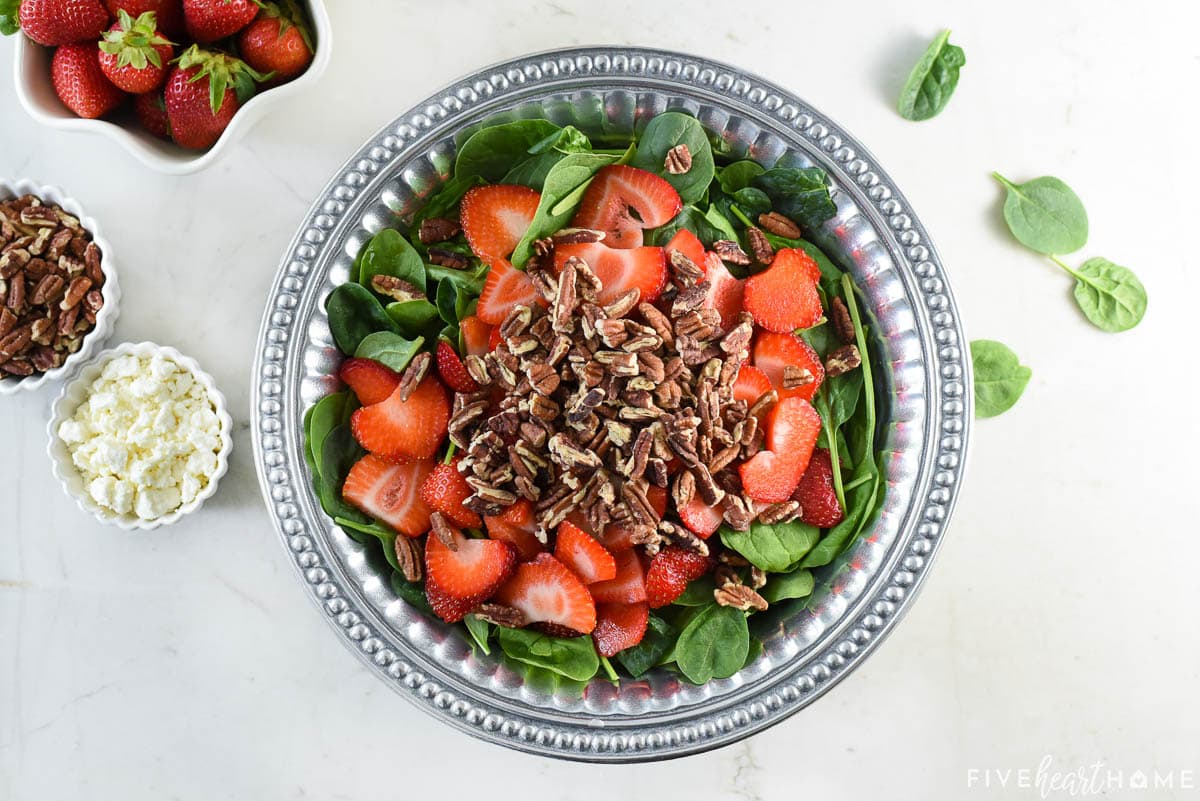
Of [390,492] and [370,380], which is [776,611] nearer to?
[390,492]

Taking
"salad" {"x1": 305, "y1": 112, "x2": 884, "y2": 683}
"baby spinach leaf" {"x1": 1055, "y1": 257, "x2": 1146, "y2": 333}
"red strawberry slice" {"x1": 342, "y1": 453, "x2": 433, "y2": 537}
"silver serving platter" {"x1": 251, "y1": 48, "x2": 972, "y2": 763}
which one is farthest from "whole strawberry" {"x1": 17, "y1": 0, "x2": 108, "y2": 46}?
"baby spinach leaf" {"x1": 1055, "y1": 257, "x2": 1146, "y2": 333}

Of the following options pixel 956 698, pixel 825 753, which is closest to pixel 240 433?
pixel 825 753

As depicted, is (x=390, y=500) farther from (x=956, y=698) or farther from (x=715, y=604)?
(x=956, y=698)

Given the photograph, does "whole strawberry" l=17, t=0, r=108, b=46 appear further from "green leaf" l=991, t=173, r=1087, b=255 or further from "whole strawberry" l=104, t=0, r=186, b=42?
"green leaf" l=991, t=173, r=1087, b=255

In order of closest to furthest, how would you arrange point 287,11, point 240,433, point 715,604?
point 715,604 → point 287,11 → point 240,433

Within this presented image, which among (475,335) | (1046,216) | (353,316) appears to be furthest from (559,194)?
(1046,216)

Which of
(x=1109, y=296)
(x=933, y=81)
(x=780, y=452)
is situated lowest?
(x=780, y=452)

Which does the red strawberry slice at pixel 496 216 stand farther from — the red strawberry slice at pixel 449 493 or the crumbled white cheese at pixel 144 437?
the crumbled white cheese at pixel 144 437

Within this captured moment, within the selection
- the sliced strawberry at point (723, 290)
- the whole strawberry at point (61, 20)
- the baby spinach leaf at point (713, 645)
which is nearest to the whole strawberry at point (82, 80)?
the whole strawberry at point (61, 20)
